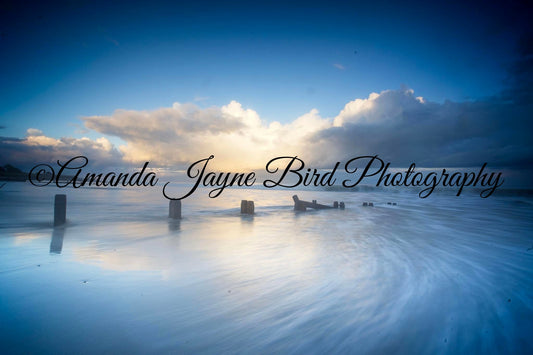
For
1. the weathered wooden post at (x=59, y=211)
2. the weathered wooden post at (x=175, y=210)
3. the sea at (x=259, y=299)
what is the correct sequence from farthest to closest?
the weathered wooden post at (x=175, y=210)
the weathered wooden post at (x=59, y=211)
the sea at (x=259, y=299)

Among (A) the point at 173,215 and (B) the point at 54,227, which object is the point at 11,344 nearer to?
(B) the point at 54,227

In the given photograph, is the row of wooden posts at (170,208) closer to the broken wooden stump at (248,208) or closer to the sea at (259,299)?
the broken wooden stump at (248,208)

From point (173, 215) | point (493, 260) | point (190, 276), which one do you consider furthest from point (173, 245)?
point (493, 260)

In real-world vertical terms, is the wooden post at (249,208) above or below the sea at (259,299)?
above

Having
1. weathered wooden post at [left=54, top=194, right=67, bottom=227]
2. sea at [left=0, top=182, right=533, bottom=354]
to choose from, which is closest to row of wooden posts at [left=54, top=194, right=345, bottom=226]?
weathered wooden post at [left=54, top=194, right=67, bottom=227]

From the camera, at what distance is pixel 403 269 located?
503 centimetres

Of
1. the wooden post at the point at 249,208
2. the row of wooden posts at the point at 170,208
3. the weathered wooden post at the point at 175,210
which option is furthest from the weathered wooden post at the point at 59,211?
the wooden post at the point at 249,208

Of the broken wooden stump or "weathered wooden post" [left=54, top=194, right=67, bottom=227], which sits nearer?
"weathered wooden post" [left=54, top=194, right=67, bottom=227]

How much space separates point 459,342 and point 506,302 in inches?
77.4

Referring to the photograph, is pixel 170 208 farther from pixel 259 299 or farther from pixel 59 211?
pixel 259 299

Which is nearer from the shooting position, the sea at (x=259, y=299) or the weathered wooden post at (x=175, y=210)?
the sea at (x=259, y=299)

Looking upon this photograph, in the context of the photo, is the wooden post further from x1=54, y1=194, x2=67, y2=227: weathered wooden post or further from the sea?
x1=54, y1=194, x2=67, y2=227: weathered wooden post

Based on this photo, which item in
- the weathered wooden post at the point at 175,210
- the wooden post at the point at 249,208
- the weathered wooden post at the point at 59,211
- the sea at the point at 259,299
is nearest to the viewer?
the sea at the point at 259,299

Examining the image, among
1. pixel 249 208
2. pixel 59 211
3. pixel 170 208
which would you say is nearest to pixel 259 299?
pixel 170 208
